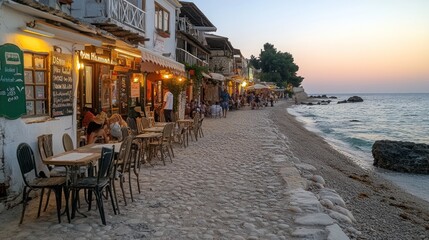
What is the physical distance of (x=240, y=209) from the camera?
18.1ft

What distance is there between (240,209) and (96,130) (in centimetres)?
478

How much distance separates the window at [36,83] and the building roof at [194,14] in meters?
18.2

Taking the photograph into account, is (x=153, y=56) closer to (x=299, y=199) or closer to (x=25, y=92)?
(x=25, y=92)

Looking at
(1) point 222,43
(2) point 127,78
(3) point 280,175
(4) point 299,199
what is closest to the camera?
(4) point 299,199

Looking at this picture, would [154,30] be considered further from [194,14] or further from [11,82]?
[11,82]

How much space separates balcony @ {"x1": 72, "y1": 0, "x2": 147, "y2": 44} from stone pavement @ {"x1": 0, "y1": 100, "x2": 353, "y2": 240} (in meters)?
5.92

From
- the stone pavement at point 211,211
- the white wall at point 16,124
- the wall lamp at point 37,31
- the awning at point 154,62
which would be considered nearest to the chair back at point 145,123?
the awning at point 154,62

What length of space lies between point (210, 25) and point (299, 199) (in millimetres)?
25338

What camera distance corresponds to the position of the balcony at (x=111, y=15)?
11906 millimetres

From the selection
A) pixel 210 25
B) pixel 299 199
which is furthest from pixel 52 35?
pixel 210 25

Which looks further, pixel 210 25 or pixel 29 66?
pixel 210 25

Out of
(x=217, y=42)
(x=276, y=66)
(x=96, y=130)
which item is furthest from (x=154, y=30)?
(x=276, y=66)

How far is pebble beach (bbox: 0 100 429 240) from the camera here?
180 inches

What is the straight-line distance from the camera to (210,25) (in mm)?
29625
